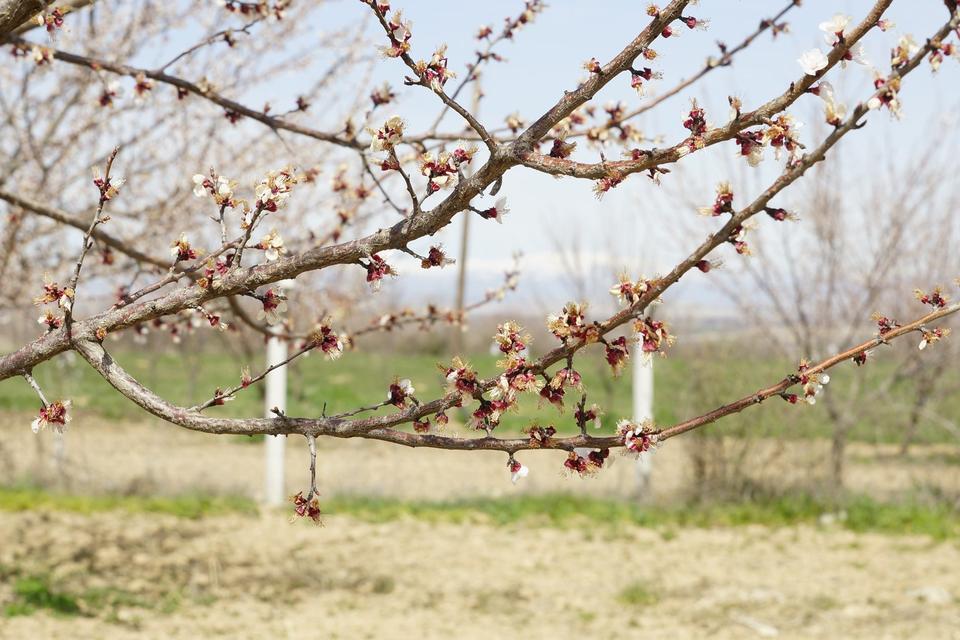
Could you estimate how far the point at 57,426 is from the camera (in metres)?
2.15

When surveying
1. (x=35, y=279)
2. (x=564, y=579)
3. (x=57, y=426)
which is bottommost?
(x=564, y=579)

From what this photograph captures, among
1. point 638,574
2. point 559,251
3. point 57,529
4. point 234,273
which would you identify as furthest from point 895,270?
point 234,273

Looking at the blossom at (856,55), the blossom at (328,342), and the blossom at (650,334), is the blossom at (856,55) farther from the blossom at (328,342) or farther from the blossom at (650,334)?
the blossom at (328,342)

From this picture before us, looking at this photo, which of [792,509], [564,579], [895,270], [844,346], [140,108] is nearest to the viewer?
[564,579]

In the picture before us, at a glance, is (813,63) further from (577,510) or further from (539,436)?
(577,510)

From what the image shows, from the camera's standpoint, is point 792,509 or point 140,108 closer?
point 140,108

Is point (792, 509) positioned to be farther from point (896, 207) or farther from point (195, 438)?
point (195, 438)

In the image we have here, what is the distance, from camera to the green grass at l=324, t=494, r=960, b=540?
22.5 ft

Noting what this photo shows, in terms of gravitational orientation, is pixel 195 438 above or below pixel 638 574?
above

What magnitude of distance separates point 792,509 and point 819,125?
311 centimetres

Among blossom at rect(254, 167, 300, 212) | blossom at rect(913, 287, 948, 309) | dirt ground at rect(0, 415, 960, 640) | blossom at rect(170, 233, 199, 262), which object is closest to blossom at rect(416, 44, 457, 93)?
blossom at rect(254, 167, 300, 212)

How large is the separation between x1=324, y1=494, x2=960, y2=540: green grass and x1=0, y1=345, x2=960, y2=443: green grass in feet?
2.00

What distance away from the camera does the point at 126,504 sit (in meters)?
6.98

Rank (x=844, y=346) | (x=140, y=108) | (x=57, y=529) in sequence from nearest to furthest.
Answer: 1. (x=57, y=529)
2. (x=140, y=108)
3. (x=844, y=346)
